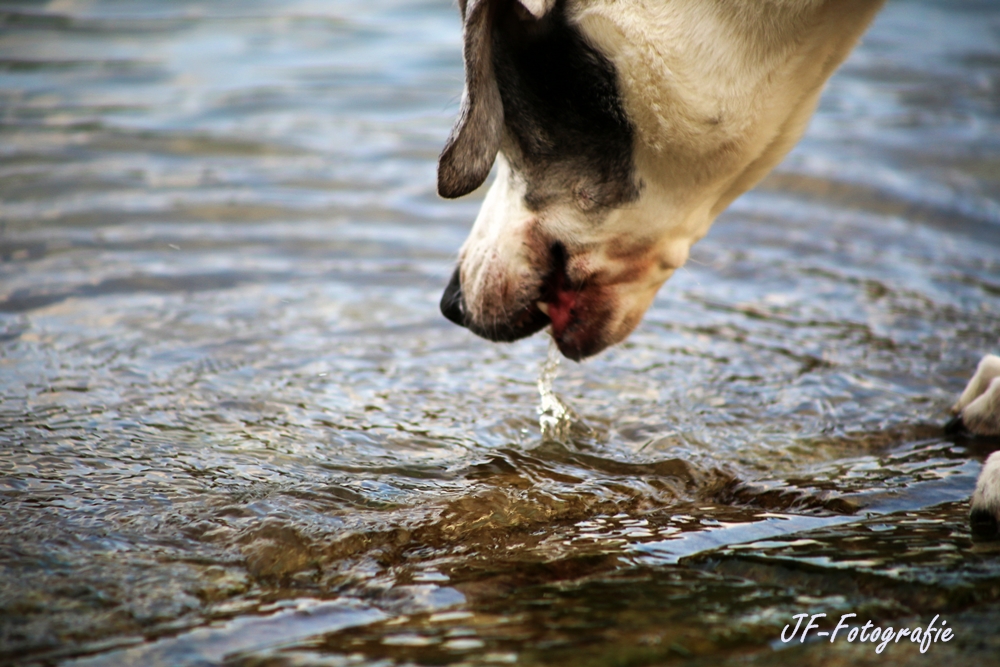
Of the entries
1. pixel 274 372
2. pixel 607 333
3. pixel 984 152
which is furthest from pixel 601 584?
pixel 984 152

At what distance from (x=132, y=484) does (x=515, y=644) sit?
117cm

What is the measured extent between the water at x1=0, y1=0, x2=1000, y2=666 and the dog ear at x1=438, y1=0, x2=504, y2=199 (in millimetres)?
758

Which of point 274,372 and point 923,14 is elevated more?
point 923,14

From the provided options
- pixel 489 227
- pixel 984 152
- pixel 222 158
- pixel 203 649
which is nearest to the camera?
pixel 203 649

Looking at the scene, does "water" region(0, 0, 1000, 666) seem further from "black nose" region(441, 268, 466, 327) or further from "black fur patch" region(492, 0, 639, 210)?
"black fur patch" region(492, 0, 639, 210)

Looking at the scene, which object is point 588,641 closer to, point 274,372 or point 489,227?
point 489,227

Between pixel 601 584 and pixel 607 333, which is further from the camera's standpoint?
pixel 607 333

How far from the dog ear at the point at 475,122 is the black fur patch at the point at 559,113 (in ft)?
0.20

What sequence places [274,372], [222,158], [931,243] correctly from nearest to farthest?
[274,372], [931,243], [222,158]

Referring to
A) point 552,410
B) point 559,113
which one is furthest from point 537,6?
point 552,410

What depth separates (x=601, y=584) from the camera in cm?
200

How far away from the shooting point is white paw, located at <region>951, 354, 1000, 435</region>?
2908 millimetres

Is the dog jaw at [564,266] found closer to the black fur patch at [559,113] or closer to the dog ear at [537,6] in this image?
the black fur patch at [559,113]

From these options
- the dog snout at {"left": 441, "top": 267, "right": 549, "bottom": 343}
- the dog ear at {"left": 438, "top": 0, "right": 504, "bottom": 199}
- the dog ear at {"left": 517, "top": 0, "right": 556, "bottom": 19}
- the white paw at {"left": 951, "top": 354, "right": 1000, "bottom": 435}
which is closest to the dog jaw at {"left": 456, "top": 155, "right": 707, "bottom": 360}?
the dog snout at {"left": 441, "top": 267, "right": 549, "bottom": 343}
